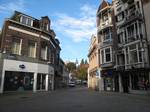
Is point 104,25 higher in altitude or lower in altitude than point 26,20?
higher

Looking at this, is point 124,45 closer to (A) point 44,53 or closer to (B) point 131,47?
(B) point 131,47

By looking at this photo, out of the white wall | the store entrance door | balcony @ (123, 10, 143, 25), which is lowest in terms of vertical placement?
the store entrance door

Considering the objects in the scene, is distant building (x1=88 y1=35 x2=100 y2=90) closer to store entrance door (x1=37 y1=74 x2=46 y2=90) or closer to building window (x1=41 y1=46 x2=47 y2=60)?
store entrance door (x1=37 y1=74 x2=46 y2=90)

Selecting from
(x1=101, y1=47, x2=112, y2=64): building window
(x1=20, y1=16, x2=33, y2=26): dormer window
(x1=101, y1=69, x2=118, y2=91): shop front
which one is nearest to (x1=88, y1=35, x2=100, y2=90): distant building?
(x1=101, y1=69, x2=118, y2=91): shop front

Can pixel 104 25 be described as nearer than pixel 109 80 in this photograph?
No

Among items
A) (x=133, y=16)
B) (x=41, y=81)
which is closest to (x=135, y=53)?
(x=133, y=16)

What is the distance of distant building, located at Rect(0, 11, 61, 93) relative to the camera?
25.0m

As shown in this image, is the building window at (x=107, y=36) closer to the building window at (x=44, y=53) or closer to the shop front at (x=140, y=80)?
the shop front at (x=140, y=80)

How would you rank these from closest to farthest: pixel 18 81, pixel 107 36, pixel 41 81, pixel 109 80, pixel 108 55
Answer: pixel 18 81
pixel 41 81
pixel 109 80
pixel 108 55
pixel 107 36

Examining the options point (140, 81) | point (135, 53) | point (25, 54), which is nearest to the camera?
point (140, 81)

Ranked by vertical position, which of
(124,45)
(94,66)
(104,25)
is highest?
(104,25)

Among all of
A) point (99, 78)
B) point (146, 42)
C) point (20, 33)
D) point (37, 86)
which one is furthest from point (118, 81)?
point (20, 33)

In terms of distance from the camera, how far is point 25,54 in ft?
89.4

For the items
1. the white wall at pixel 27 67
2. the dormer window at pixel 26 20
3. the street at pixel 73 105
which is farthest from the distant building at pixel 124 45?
the dormer window at pixel 26 20
